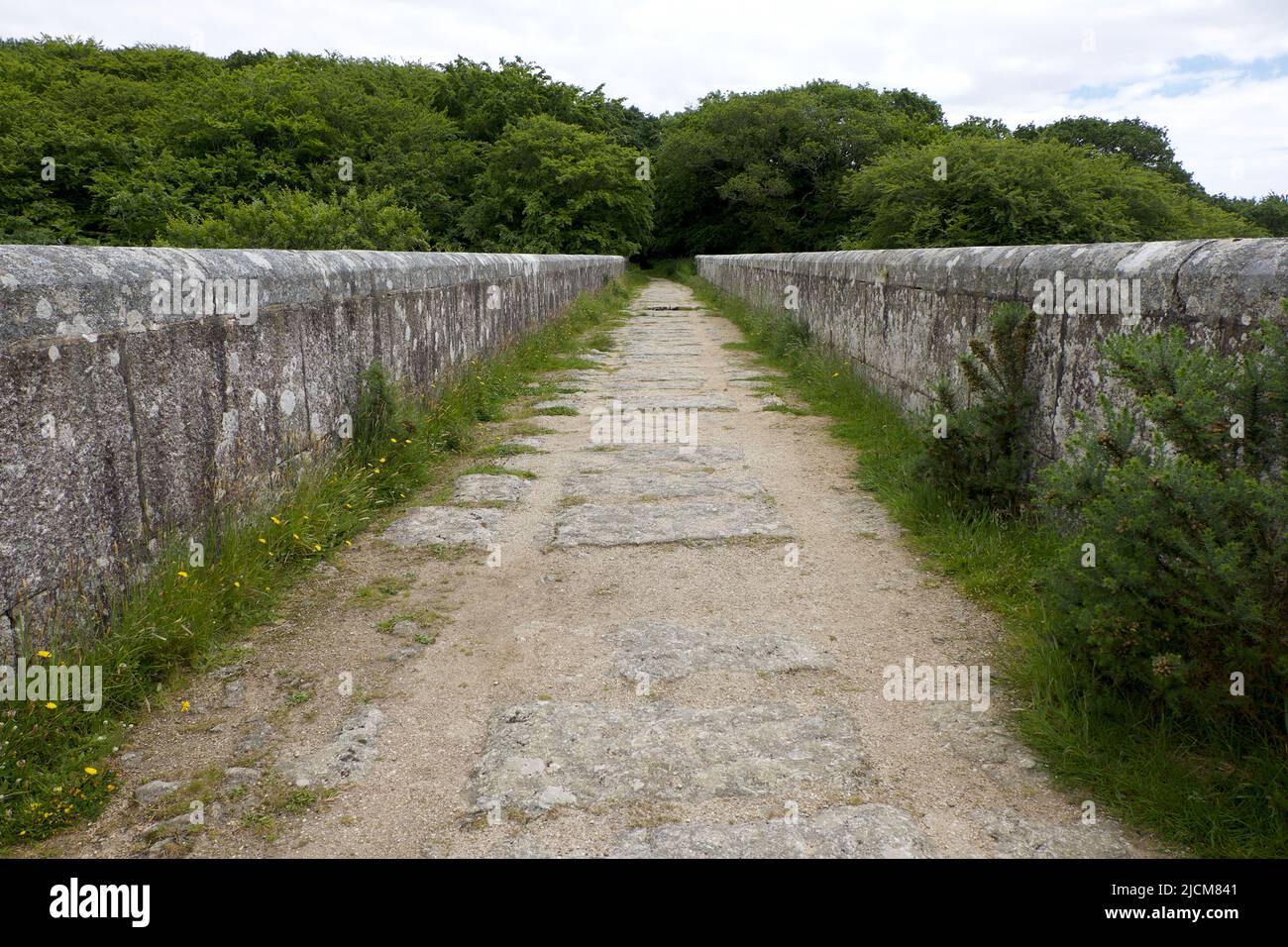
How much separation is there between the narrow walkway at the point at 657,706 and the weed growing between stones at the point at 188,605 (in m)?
0.17

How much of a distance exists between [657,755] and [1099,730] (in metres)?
1.17

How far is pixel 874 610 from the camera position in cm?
331

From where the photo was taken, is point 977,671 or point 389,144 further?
point 389,144

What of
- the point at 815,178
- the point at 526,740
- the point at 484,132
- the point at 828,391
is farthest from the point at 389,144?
the point at 526,740

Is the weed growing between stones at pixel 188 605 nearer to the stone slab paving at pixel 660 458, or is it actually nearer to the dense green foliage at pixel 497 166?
the stone slab paving at pixel 660 458

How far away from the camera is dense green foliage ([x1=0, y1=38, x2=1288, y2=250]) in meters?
16.2

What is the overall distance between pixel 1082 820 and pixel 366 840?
1.65 metres

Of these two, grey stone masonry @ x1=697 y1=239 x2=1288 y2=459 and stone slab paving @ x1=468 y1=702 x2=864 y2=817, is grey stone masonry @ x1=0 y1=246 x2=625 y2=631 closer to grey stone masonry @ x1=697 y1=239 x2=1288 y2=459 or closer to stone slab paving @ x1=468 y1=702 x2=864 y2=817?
stone slab paving @ x1=468 y1=702 x2=864 y2=817

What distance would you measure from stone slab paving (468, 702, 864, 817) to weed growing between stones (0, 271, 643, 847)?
96 centimetres

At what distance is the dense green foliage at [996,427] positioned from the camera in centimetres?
393

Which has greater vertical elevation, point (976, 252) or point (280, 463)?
point (976, 252)

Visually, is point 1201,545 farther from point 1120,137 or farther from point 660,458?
point 1120,137

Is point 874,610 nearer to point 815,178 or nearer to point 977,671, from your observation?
point 977,671

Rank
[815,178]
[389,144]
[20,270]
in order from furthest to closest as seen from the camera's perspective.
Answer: [815,178] → [389,144] → [20,270]
